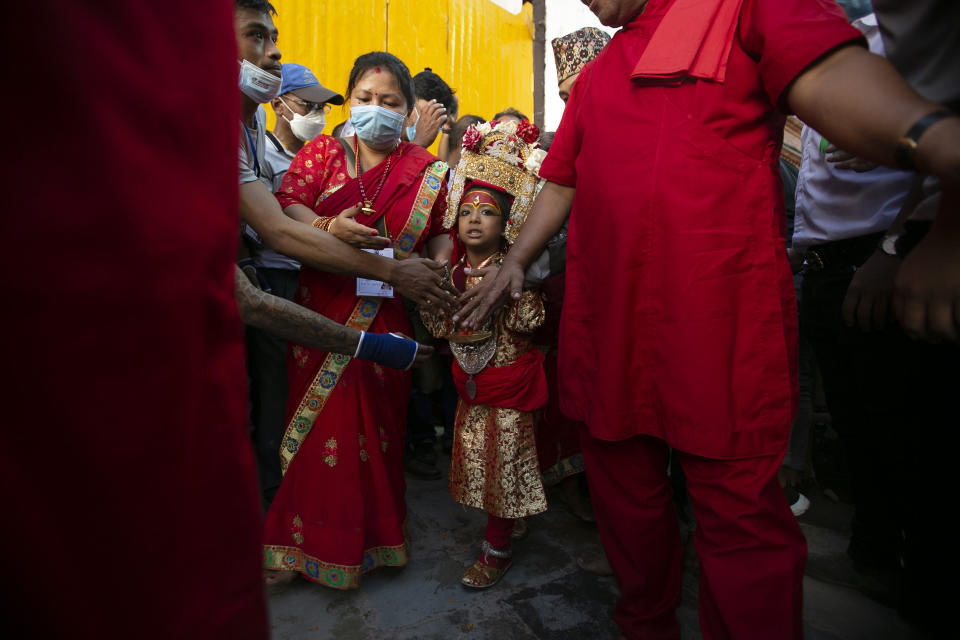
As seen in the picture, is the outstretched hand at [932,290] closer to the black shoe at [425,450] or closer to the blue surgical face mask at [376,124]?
the blue surgical face mask at [376,124]

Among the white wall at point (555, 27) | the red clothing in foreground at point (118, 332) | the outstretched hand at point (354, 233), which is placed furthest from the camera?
the white wall at point (555, 27)

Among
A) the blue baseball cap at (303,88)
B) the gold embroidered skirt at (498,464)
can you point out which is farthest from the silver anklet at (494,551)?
the blue baseball cap at (303,88)

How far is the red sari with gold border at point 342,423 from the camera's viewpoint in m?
2.02

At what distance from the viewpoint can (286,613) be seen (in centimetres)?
189

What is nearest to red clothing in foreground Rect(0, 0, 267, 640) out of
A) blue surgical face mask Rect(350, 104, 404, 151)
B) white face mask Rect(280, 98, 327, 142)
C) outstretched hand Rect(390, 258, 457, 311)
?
outstretched hand Rect(390, 258, 457, 311)

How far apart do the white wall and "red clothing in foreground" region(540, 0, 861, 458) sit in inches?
224

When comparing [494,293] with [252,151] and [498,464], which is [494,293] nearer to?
[498,464]

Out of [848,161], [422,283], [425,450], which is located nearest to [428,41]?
[425,450]

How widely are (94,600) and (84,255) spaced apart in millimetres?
280

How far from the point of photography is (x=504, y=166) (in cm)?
232

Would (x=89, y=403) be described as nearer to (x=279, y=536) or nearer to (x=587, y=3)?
(x=587, y=3)

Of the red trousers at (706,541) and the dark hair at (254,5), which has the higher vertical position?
the dark hair at (254,5)

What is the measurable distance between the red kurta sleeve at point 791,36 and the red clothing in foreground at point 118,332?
107 cm

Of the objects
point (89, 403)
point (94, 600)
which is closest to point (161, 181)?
point (89, 403)
